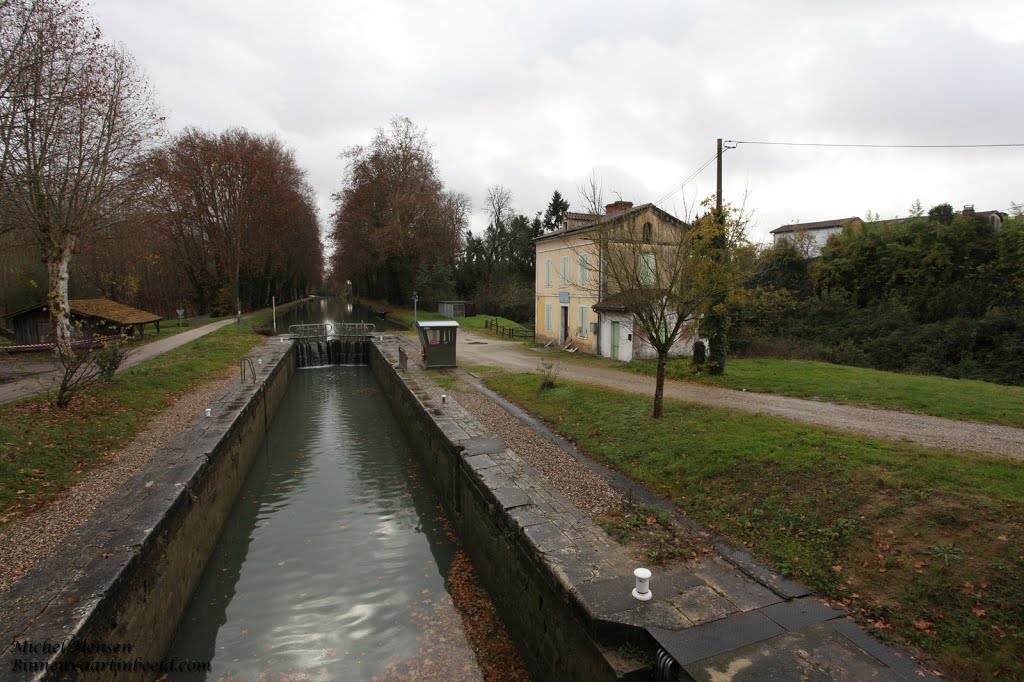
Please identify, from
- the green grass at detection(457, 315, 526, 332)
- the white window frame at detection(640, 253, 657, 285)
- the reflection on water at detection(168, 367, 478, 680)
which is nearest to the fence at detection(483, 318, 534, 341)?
the green grass at detection(457, 315, 526, 332)

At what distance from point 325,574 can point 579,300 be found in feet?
55.8

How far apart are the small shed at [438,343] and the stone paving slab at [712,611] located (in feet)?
40.8

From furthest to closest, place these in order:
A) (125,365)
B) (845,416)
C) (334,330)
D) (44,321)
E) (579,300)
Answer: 1. (334,330)
2. (579,300)
3. (44,321)
4. (125,365)
5. (845,416)

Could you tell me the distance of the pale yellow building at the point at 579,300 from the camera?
19.6 meters

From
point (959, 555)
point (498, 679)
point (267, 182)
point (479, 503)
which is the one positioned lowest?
point (498, 679)

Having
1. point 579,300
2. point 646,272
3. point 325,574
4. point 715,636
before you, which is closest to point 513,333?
point 579,300

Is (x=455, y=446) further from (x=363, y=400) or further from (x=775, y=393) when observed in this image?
(x=363, y=400)

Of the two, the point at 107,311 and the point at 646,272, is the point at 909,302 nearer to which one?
the point at 646,272

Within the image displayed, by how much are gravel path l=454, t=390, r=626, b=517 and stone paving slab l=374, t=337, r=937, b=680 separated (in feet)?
2.04

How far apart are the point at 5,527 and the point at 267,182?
35.9 metres

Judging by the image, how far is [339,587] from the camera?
7.43 metres

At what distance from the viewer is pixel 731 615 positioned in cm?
469

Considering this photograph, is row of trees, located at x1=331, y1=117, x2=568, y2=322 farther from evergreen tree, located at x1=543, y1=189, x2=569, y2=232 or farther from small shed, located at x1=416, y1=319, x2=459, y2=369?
small shed, located at x1=416, y1=319, x2=459, y2=369

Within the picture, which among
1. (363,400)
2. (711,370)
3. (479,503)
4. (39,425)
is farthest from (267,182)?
(479,503)
